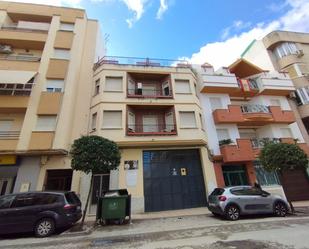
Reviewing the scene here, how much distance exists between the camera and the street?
588 centimetres

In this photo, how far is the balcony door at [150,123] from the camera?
53.8ft

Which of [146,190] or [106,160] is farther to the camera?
[146,190]

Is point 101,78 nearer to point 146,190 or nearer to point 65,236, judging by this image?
point 146,190

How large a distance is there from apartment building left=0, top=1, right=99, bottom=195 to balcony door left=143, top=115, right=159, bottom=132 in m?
4.67

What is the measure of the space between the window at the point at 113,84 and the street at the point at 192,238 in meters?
10.7

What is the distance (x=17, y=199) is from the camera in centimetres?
836

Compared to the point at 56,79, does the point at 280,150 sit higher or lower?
lower

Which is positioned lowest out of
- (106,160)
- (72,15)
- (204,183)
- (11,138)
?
(204,183)

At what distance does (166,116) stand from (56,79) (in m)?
9.43

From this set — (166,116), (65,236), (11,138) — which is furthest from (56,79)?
(65,236)

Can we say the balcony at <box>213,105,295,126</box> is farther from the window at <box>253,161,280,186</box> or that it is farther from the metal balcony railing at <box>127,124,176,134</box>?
the metal balcony railing at <box>127,124,176,134</box>

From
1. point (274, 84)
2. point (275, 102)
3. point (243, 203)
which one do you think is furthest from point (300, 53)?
point (243, 203)

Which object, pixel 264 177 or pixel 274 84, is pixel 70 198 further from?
pixel 274 84

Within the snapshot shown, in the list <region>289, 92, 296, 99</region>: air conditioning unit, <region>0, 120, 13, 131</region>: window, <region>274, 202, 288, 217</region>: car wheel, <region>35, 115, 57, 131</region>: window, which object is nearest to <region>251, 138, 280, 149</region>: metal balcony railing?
<region>289, 92, 296, 99</region>: air conditioning unit
